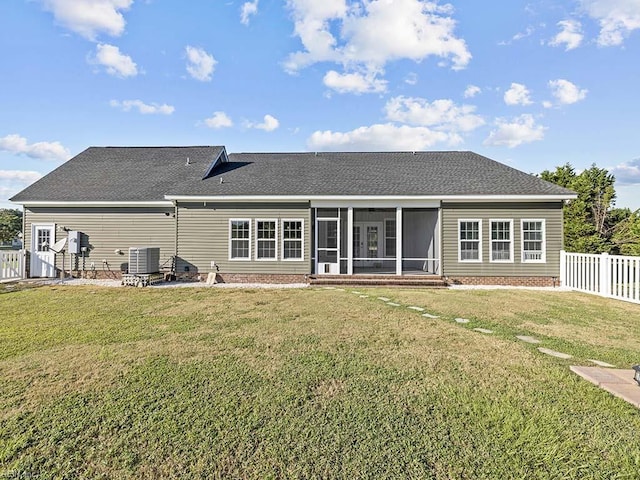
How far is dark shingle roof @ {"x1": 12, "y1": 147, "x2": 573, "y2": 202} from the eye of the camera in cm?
1199

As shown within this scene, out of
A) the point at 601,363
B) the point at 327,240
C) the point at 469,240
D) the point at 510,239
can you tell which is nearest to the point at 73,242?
the point at 327,240

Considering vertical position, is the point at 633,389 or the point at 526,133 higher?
the point at 526,133

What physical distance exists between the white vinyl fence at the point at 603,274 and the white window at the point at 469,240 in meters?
2.85

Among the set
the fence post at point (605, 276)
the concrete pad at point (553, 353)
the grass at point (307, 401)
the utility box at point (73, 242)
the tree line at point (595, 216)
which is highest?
the tree line at point (595, 216)

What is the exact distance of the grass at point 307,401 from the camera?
220 cm

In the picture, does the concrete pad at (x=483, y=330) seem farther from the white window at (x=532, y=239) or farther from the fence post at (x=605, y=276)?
the white window at (x=532, y=239)

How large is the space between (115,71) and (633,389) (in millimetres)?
19540

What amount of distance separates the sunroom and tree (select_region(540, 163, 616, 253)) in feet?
29.3

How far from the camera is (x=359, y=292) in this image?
980cm

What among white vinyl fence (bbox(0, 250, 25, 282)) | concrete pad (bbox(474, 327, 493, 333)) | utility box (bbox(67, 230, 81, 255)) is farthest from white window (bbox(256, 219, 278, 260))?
white vinyl fence (bbox(0, 250, 25, 282))

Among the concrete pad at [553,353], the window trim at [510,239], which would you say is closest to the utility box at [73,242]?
the concrete pad at [553,353]

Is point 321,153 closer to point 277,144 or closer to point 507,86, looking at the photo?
point 277,144

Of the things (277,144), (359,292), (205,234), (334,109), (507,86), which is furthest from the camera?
(277,144)

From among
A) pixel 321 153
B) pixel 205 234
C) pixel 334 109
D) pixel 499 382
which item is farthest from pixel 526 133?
pixel 499 382
